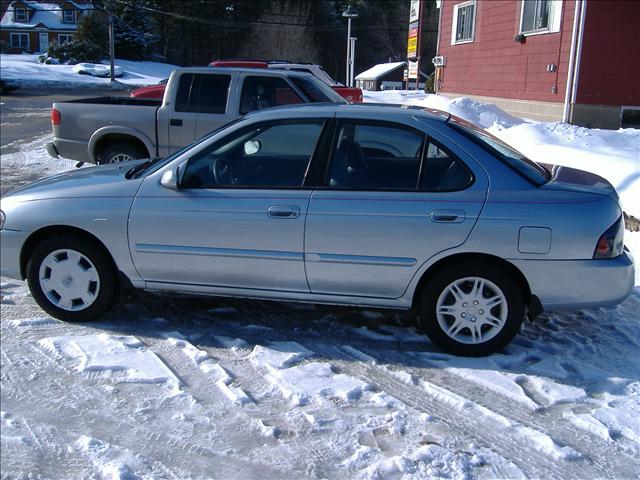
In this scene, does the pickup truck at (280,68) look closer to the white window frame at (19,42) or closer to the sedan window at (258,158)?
the sedan window at (258,158)

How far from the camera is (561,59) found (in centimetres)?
1593

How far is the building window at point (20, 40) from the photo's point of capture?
74.5 metres

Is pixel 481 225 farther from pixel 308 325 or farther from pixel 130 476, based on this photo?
pixel 130 476

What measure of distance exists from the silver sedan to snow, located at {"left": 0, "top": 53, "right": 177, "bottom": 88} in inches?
1755

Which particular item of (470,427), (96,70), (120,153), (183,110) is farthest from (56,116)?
(96,70)

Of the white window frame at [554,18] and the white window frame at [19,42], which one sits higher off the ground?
the white window frame at [19,42]

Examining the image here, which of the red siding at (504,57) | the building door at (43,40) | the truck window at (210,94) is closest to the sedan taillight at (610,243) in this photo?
the truck window at (210,94)

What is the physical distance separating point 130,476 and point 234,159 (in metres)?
2.47

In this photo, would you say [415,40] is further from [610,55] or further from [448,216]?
[448,216]

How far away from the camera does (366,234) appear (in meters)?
4.45

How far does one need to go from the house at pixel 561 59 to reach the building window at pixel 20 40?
6733 cm

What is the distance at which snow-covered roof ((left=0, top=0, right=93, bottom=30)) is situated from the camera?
73625mm

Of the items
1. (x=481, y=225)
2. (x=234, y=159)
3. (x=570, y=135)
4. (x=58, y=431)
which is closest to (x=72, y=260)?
(x=234, y=159)

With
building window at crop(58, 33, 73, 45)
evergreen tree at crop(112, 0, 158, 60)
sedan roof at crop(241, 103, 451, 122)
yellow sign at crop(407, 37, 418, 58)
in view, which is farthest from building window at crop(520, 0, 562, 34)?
building window at crop(58, 33, 73, 45)
